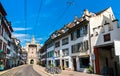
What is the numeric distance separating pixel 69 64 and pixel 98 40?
14.2 meters

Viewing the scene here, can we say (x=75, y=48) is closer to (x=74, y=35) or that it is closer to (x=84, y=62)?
(x=74, y=35)

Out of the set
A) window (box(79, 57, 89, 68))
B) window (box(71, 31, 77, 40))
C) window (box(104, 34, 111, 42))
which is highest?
window (box(71, 31, 77, 40))

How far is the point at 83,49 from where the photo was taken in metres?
32.4

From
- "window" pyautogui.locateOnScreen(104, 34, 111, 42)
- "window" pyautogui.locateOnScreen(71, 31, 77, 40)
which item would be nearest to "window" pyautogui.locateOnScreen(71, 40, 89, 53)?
"window" pyautogui.locateOnScreen(71, 31, 77, 40)

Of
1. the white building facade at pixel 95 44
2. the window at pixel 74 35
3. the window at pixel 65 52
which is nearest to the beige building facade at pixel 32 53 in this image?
the window at pixel 65 52

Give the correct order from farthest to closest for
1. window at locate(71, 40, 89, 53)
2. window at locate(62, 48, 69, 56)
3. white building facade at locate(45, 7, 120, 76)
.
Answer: window at locate(62, 48, 69, 56), window at locate(71, 40, 89, 53), white building facade at locate(45, 7, 120, 76)

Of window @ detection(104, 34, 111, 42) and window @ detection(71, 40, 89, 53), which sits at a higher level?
window @ detection(104, 34, 111, 42)

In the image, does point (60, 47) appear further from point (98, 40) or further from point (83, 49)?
point (98, 40)

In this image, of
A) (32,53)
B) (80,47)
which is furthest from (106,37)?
(32,53)

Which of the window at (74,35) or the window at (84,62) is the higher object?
the window at (74,35)

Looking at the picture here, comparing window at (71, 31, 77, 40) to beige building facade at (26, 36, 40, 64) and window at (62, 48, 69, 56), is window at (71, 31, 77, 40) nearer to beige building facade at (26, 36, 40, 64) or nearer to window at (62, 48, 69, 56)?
window at (62, 48, 69, 56)

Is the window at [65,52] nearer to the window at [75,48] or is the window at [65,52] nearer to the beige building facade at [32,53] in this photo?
the window at [75,48]

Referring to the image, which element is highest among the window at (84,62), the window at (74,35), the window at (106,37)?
the window at (74,35)

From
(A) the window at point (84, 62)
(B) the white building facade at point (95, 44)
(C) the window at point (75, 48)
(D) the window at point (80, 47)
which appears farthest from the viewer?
(C) the window at point (75, 48)
